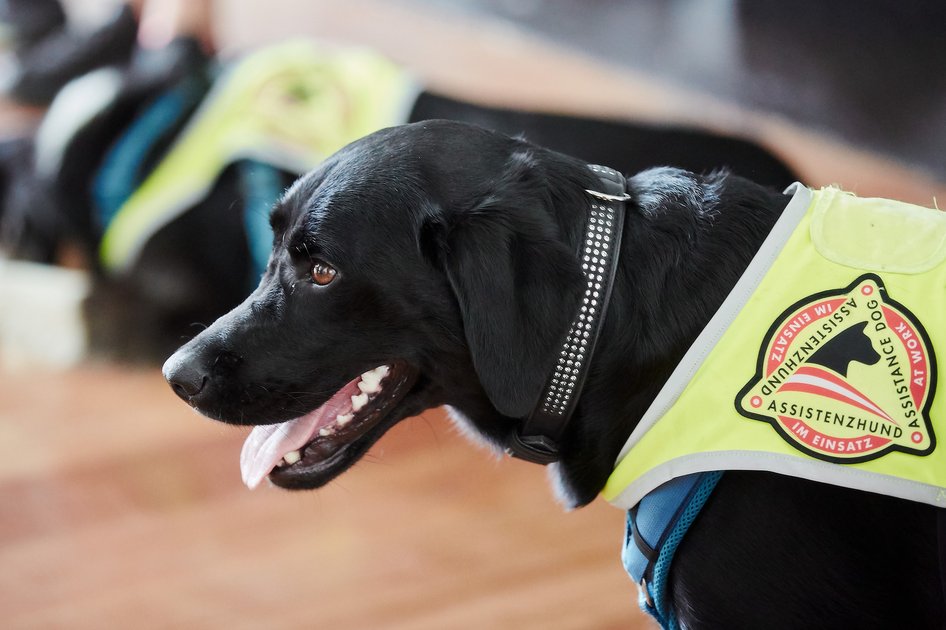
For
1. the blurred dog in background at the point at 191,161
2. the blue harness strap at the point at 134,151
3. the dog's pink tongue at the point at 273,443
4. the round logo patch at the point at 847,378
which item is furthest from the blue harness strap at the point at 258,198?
the round logo patch at the point at 847,378

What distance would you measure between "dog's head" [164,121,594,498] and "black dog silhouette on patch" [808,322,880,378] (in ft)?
1.03

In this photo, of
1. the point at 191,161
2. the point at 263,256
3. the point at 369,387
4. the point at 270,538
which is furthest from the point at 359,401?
the point at 191,161

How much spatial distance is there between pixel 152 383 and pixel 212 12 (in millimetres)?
2360

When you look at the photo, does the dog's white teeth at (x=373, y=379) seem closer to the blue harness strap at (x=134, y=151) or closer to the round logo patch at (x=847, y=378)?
the round logo patch at (x=847, y=378)

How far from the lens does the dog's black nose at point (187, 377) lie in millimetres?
1417

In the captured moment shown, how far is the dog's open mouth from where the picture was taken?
147 cm

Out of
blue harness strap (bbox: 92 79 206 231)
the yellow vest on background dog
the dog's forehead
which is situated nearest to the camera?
the yellow vest on background dog

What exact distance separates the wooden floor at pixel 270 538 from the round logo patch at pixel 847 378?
1.03 meters

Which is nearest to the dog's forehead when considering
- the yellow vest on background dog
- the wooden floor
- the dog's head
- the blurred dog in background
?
the dog's head

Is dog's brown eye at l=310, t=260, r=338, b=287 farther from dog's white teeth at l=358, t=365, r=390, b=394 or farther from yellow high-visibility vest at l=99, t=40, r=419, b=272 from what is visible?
yellow high-visibility vest at l=99, t=40, r=419, b=272

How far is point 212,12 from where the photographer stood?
15.8 feet

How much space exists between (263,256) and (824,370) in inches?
81.0

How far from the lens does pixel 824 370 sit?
4.14ft

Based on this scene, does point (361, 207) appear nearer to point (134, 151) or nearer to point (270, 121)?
point (270, 121)
